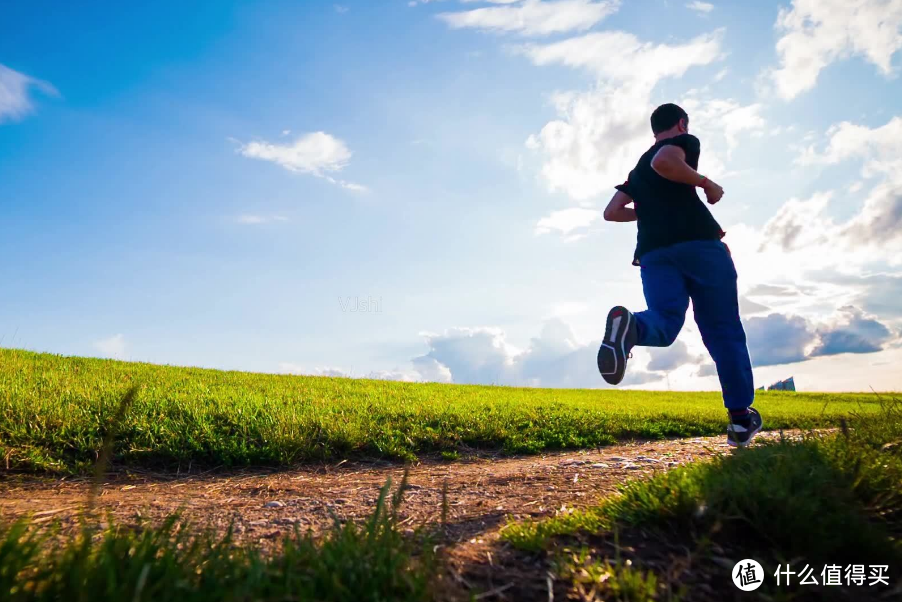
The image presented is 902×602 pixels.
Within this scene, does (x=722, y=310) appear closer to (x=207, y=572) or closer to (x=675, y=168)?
(x=675, y=168)

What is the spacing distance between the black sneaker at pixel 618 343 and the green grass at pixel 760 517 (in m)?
1.69

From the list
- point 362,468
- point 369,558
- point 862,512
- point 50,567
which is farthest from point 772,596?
point 362,468

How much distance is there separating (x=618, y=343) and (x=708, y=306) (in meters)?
0.97

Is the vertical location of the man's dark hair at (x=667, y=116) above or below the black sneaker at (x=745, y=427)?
above

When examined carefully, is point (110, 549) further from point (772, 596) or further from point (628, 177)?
point (628, 177)

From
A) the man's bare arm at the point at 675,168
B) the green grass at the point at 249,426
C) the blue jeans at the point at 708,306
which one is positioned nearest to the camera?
the man's bare arm at the point at 675,168

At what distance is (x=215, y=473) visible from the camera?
5.52 metres

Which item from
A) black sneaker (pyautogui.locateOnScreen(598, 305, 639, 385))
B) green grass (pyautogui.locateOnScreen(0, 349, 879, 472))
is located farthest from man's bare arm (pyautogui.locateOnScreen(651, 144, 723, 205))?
green grass (pyautogui.locateOnScreen(0, 349, 879, 472))

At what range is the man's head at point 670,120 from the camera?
538 centimetres

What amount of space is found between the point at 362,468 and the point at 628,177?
4.12m

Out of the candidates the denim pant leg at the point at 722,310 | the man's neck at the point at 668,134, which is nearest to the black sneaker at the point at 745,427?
the denim pant leg at the point at 722,310

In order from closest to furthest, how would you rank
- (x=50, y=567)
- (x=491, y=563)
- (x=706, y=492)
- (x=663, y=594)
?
(x=50, y=567) < (x=663, y=594) < (x=491, y=563) < (x=706, y=492)

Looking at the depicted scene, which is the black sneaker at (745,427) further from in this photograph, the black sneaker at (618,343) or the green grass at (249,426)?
the black sneaker at (618,343)

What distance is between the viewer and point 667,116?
5.39 m
